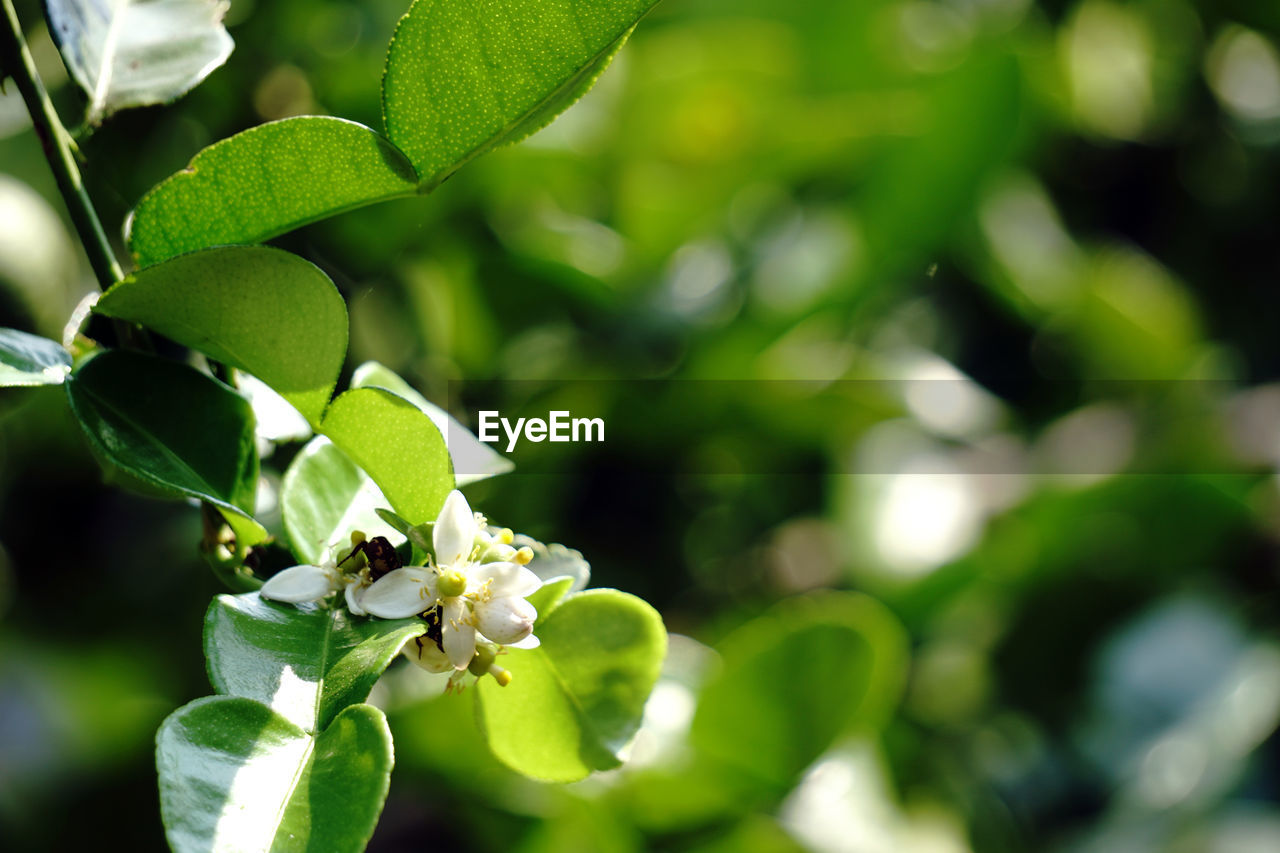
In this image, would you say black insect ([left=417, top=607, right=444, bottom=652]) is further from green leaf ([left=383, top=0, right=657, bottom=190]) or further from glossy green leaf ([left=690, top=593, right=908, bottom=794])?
glossy green leaf ([left=690, top=593, right=908, bottom=794])

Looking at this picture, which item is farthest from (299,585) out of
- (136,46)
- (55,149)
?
(136,46)

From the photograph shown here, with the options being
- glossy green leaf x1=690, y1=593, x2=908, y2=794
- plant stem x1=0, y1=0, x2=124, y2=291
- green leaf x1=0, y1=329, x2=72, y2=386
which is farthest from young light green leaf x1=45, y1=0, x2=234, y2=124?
glossy green leaf x1=690, y1=593, x2=908, y2=794

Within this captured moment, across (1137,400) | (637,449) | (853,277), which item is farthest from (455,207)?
(1137,400)

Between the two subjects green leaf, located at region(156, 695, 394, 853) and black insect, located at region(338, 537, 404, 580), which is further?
black insect, located at region(338, 537, 404, 580)

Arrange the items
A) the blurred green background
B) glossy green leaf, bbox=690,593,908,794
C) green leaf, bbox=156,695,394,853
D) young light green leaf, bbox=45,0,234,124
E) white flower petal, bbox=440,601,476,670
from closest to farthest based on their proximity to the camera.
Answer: green leaf, bbox=156,695,394,853 < white flower petal, bbox=440,601,476,670 < young light green leaf, bbox=45,0,234,124 < glossy green leaf, bbox=690,593,908,794 < the blurred green background

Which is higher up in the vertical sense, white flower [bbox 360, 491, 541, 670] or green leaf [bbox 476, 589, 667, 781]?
white flower [bbox 360, 491, 541, 670]

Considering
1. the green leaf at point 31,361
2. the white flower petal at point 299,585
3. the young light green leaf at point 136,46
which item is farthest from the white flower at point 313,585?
the young light green leaf at point 136,46

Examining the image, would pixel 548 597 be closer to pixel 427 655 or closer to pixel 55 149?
pixel 427 655

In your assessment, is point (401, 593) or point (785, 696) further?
point (785, 696)
